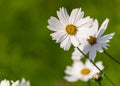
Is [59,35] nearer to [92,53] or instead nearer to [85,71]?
[92,53]

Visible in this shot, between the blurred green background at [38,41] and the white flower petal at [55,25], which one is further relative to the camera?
the blurred green background at [38,41]

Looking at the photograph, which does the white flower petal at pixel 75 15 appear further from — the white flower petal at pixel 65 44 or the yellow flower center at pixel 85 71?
the yellow flower center at pixel 85 71

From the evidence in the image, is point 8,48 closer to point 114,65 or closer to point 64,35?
point 114,65

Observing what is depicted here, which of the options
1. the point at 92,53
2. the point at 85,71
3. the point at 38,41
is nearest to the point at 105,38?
the point at 92,53

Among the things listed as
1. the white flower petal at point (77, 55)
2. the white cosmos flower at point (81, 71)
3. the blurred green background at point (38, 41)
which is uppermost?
the blurred green background at point (38, 41)

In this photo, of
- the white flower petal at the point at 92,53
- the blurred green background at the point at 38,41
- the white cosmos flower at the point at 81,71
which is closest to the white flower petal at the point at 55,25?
the white flower petal at the point at 92,53

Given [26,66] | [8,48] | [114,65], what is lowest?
[114,65]

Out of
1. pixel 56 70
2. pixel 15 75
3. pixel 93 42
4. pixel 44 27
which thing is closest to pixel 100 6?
pixel 44 27
